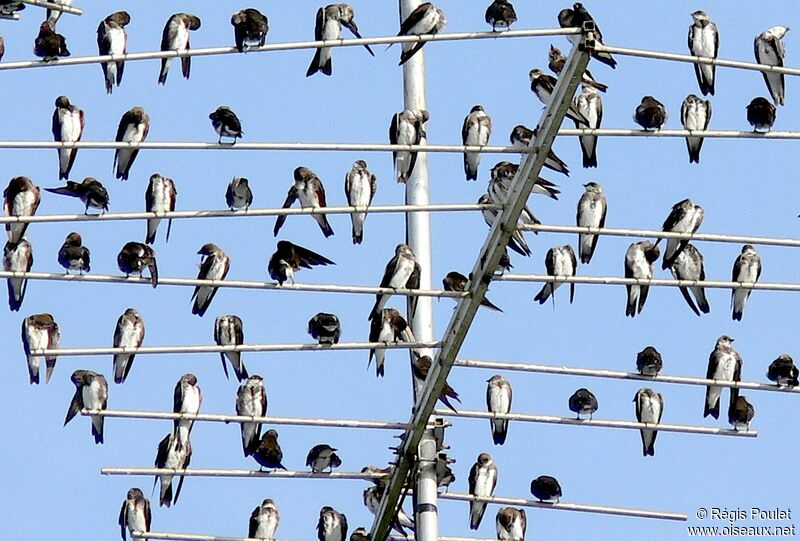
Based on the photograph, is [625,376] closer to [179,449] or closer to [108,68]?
[179,449]

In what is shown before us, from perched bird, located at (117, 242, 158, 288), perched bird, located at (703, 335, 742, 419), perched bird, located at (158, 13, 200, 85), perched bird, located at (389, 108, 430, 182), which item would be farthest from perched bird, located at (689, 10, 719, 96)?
perched bird, located at (117, 242, 158, 288)

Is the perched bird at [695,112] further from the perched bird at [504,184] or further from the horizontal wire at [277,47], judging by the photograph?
the horizontal wire at [277,47]

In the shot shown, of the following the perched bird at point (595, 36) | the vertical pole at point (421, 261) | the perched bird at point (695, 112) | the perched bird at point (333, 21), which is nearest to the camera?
the perched bird at point (595, 36)

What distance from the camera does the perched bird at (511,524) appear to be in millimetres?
19250

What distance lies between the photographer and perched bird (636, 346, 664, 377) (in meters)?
18.4

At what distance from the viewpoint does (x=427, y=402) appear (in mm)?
15062

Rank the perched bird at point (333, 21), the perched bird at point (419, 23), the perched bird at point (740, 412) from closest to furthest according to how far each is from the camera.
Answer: the perched bird at point (419, 23)
the perched bird at point (740, 412)
the perched bird at point (333, 21)

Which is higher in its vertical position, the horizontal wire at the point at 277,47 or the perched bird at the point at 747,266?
the horizontal wire at the point at 277,47

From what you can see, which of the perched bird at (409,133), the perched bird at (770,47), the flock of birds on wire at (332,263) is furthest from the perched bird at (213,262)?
the perched bird at (770,47)

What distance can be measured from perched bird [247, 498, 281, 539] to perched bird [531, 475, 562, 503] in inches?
98.9

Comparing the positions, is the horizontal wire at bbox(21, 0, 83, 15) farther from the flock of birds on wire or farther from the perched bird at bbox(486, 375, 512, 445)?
the perched bird at bbox(486, 375, 512, 445)

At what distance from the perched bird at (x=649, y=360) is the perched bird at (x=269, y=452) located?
3.40 m

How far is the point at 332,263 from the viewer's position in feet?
58.9

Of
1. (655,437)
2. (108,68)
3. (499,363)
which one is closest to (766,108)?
(655,437)
